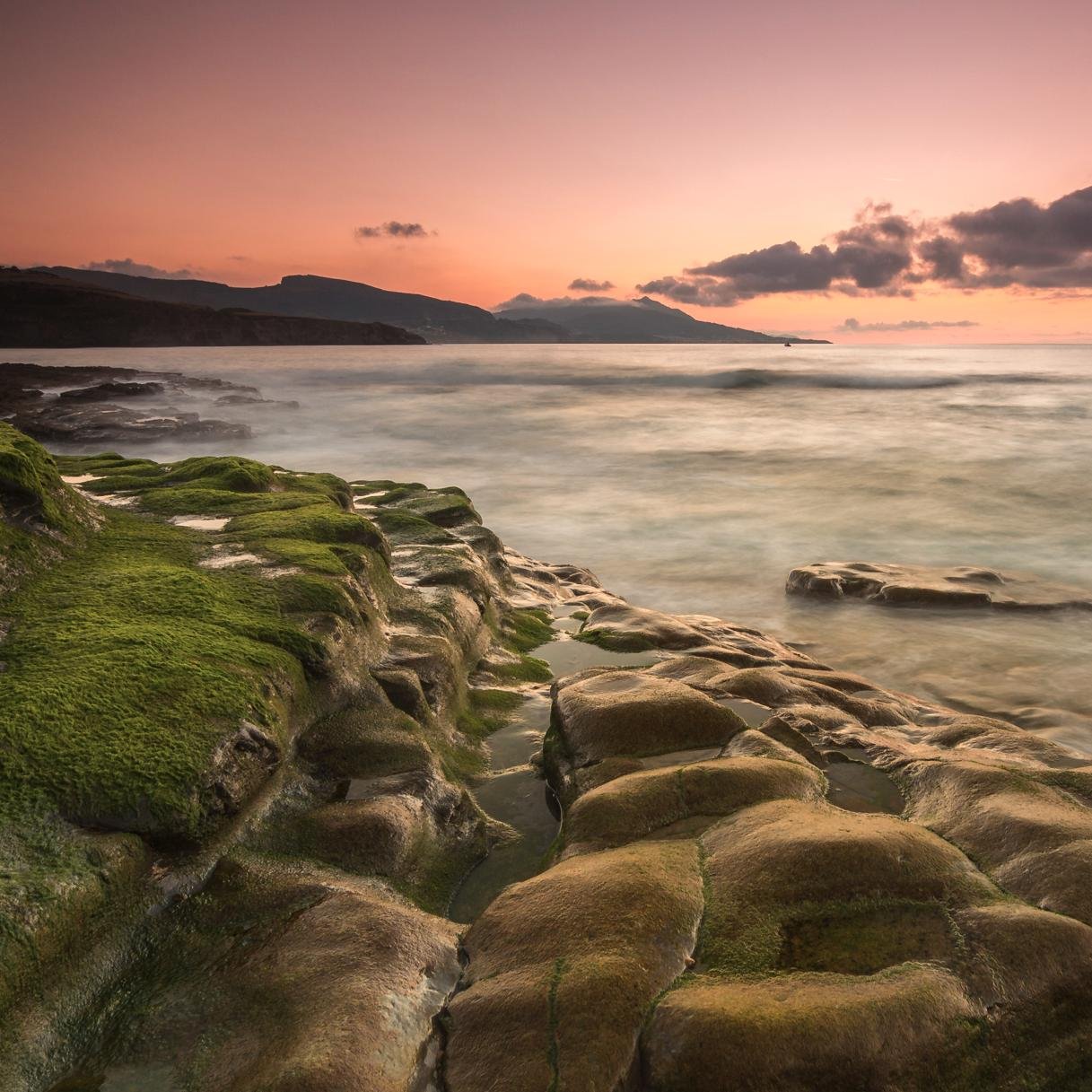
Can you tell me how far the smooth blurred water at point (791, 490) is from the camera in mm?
10977

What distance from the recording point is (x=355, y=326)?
171250 mm

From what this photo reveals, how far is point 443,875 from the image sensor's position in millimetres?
4441

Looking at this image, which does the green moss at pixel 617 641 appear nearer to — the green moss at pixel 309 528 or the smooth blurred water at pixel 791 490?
the green moss at pixel 309 528

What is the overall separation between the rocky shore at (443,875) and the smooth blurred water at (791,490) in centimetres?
481

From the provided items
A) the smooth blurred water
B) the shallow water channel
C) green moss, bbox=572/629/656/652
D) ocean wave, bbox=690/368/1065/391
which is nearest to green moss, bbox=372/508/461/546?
green moss, bbox=572/629/656/652

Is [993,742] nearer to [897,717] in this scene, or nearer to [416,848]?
[897,717]

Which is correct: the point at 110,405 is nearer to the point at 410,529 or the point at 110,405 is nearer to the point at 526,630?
the point at 410,529

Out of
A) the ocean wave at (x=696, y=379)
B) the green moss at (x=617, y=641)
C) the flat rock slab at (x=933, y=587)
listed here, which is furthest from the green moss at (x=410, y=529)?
the ocean wave at (x=696, y=379)

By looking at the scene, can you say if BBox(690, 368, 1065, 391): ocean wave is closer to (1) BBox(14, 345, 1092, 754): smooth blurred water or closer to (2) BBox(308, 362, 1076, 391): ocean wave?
(2) BBox(308, 362, 1076, 391): ocean wave

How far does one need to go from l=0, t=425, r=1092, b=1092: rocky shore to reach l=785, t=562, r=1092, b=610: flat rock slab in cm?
637

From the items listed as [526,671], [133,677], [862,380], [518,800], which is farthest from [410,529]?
[862,380]

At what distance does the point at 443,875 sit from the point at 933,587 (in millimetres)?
10549

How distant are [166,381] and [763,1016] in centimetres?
5369

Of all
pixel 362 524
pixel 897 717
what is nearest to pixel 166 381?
pixel 362 524
